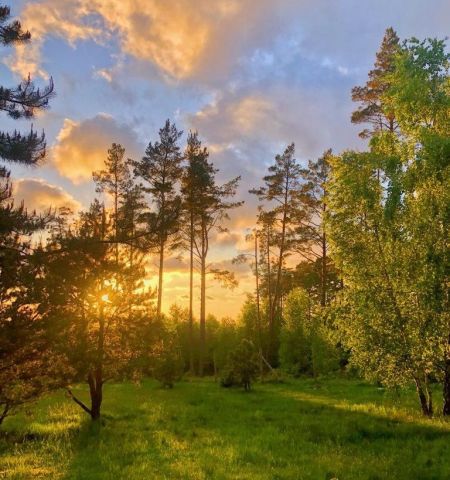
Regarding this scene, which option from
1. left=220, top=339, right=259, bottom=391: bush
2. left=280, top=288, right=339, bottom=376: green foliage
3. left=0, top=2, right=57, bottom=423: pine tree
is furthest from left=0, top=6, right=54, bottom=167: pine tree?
left=280, top=288, right=339, bottom=376: green foliage

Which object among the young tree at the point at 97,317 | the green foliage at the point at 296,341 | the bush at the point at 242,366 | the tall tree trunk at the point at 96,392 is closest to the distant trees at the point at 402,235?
the young tree at the point at 97,317

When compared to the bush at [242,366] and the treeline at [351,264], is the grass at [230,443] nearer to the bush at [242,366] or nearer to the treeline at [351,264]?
the treeline at [351,264]

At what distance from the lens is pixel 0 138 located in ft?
39.9

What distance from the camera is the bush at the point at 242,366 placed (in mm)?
30547

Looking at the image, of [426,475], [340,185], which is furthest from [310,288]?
[426,475]

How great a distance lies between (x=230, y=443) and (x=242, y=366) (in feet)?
58.2

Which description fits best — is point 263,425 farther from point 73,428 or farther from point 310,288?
point 310,288

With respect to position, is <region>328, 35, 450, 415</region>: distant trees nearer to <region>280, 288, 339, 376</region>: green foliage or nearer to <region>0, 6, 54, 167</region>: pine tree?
<region>0, 6, 54, 167</region>: pine tree

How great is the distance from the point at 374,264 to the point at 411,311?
2182 mm

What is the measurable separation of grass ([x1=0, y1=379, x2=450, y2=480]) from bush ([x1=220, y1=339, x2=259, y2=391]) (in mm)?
9115

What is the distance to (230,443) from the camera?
43.0 feet

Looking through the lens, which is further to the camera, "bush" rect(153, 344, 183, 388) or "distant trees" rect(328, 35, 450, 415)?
"bush" rect(153, 344, 183, 388)

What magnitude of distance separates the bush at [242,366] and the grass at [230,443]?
9.12m

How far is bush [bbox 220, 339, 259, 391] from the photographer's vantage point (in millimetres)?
30547
